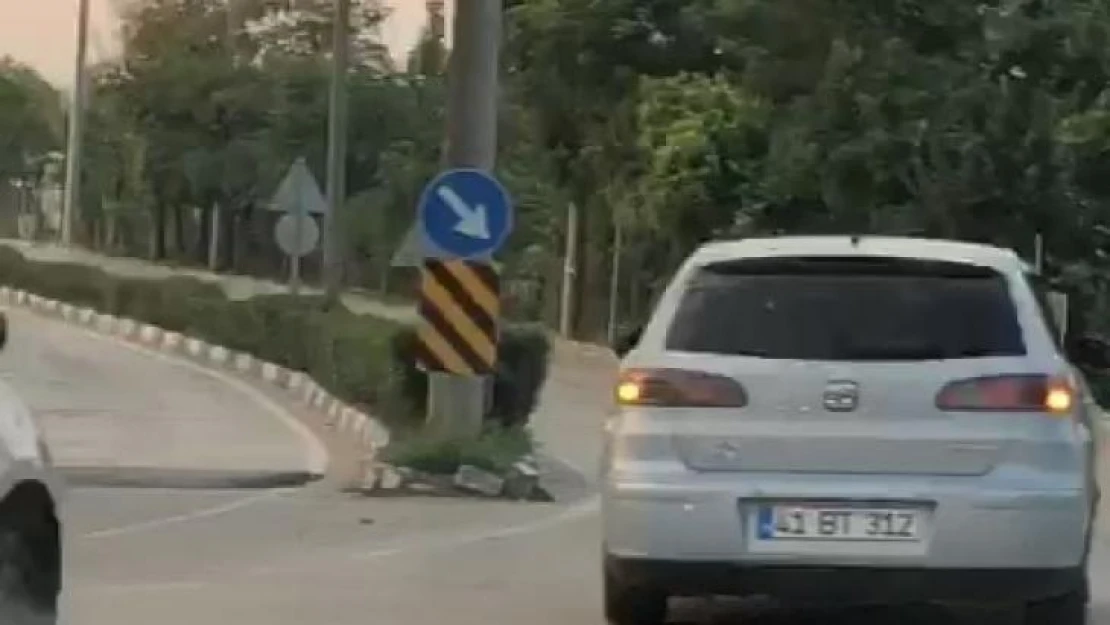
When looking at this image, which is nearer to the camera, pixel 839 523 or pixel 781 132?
pixel 839 523

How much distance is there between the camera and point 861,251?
9062 mm

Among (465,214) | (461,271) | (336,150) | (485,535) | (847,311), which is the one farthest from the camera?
(336,150)

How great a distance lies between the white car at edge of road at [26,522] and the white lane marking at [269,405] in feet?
36.8

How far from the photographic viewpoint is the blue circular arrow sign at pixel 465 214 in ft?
53.2

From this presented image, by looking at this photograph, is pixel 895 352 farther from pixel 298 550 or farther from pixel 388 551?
pixel 298 550

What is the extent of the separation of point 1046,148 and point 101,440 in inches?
537

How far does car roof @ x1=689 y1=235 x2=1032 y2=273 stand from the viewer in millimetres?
9023

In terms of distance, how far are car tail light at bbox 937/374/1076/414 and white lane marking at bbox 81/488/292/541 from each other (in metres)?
6.16

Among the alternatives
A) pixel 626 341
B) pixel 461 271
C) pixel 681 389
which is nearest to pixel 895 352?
pixel 681 389

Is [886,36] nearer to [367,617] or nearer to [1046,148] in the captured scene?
[1046,148]

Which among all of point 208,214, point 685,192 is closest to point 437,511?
point 685,192

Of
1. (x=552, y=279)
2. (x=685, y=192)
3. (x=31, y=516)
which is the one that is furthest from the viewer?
(x=552, y=279)

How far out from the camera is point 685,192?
37.7 m

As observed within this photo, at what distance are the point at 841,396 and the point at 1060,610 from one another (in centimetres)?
133
